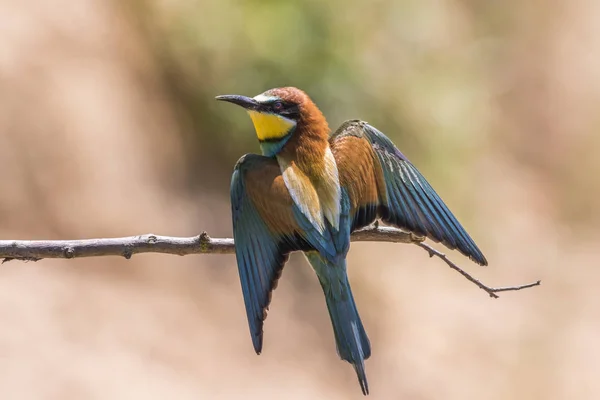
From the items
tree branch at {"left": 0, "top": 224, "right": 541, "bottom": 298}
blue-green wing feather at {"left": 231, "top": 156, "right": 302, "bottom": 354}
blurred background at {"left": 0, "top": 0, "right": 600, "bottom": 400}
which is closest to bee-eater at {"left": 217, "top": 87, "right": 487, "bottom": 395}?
blue-green wing feather at {"left": 231, "top": 156, "right": 302, "bottom": 354}

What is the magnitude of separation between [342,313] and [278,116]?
0.53m

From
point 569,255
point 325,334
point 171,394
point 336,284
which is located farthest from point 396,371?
point 336,284

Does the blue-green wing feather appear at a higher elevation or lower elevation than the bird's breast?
lower

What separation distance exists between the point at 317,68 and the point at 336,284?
12.0 feet

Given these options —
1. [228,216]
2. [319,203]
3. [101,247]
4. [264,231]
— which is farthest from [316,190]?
[228,216]

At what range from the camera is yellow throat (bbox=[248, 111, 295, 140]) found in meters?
2.10

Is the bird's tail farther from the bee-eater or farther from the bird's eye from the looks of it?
the bird's eye

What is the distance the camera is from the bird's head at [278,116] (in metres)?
2.10

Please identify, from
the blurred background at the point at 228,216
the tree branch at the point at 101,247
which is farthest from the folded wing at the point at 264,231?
the blurred background at the point at 228,216

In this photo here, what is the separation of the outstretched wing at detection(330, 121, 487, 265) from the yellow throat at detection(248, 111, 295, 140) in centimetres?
13

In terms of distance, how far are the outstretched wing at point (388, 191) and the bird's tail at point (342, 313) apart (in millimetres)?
130

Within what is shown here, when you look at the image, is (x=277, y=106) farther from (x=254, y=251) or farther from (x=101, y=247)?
(x=101, y=247)

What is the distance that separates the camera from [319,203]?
1968 mm

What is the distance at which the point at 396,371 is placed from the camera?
5133 millimetres
